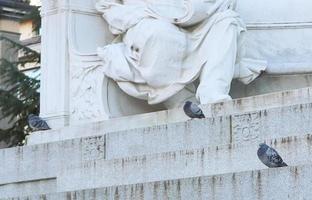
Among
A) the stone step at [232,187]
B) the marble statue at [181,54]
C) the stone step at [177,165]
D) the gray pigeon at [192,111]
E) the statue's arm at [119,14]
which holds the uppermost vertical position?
the statue's arm at [119,14]

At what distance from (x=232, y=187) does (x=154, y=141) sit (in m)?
2.43

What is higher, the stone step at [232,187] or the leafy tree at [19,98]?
the leafy tree at [19,98]

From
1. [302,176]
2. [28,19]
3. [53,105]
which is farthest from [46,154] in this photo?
[28,19]

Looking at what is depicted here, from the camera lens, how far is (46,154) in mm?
14398

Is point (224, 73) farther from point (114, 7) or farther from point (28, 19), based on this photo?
point (28, 19)

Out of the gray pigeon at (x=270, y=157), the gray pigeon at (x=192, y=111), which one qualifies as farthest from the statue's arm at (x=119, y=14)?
the gray pigeon at (x=270, y=157)

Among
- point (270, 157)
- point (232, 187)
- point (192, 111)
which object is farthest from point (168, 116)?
point (270, 157)

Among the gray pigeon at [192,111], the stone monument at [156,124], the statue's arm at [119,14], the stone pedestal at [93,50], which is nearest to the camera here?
the stone monument at [156,124]

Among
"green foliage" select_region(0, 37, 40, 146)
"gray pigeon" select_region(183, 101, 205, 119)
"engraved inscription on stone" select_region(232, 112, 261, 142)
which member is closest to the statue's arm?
"gray pigeon" select_region(183, 101, 205, 119)

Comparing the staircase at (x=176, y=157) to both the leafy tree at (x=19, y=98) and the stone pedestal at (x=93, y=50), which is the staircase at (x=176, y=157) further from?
the leafy tree at (x=19, y=98)

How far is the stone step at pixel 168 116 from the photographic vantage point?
42.7ft

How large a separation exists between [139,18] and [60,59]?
1279mm

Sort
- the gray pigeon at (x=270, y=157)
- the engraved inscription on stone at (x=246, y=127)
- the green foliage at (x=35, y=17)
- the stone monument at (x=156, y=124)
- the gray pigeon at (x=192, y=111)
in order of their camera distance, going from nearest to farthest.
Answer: the gray pigeon at (x=270, y=157), the stone monument at (x=156, y=124), the engraved inscription on stone at (x=246, y=127), the gray pigeon at (x=192, y=111), the green foliage at (x=35, y=17)

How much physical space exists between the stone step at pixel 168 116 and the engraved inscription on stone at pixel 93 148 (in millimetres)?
465
